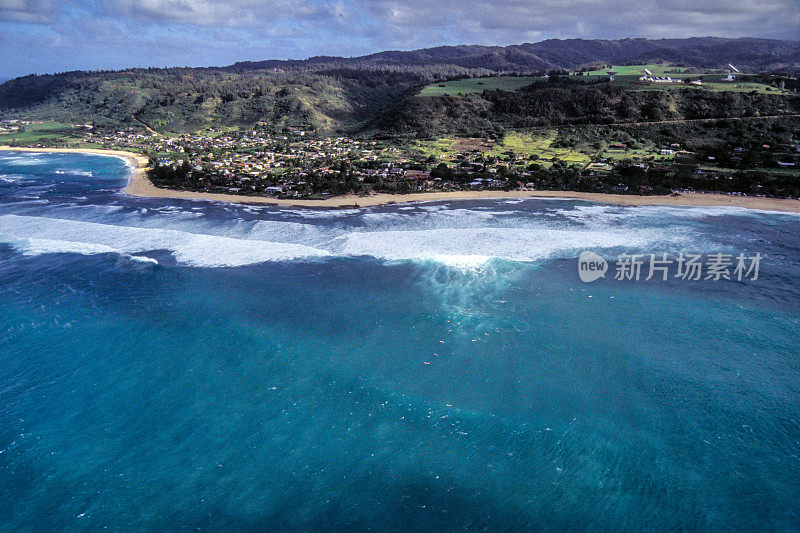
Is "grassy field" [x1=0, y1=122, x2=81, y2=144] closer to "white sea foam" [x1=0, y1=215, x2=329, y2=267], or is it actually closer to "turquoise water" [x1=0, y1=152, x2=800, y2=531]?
"white sea foam" [x1=0, y1=215, x2=329, y2=267]

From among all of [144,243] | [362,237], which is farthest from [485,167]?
[144,243]

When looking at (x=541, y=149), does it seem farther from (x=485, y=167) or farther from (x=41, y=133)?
(x=41, y=133)

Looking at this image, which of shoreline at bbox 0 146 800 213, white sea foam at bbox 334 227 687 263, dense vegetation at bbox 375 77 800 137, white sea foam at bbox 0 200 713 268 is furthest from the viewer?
dense vegetation at bbox 375 77 800 137

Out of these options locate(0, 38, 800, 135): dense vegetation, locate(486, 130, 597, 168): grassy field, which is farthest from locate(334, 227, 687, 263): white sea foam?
locate(0, 38, 800, 135): dense vegetation

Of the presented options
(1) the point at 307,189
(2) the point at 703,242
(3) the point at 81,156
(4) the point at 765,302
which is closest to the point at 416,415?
(4) the point at 765,302

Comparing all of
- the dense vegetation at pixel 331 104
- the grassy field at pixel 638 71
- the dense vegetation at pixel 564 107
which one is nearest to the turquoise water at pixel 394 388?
the dense vegetation at pixel 564 107

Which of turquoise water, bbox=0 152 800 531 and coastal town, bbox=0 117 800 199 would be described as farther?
coastal town, bbox=0 117 800 199
